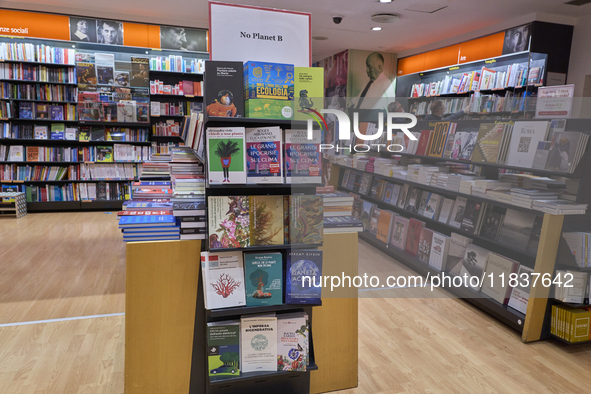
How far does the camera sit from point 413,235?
13.4ft

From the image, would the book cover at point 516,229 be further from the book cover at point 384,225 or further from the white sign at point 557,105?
the book cover at point 384,225

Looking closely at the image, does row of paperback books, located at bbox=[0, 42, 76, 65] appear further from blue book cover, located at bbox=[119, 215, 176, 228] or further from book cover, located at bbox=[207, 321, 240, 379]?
book cover, located at bbox=[207, 321, 240, 379]

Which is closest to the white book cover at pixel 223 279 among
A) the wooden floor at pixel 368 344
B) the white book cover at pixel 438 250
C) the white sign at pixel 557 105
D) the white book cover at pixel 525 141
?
the wooden floor at pixel 368 344

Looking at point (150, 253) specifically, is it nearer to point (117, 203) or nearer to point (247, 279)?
point (247, 279)

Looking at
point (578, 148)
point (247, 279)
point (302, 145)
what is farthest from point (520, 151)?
point (247, 279)

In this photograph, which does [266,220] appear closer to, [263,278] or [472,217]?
[263,278]

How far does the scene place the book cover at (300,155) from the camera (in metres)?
1.84

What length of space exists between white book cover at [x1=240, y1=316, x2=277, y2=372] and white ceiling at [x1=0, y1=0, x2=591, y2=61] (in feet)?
16.0

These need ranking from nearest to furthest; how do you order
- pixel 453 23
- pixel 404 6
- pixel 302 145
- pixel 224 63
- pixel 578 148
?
pixel 224 63, pixel 302 145, pixel 578 148, pixel 404 6, pixel 453 23

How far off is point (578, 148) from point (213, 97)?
235cm

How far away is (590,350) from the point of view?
264 cm

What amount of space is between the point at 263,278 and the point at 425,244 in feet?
8.17

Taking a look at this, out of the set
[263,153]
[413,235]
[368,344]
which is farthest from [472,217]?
[263,153]

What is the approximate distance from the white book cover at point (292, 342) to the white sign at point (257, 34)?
127 centimetres
